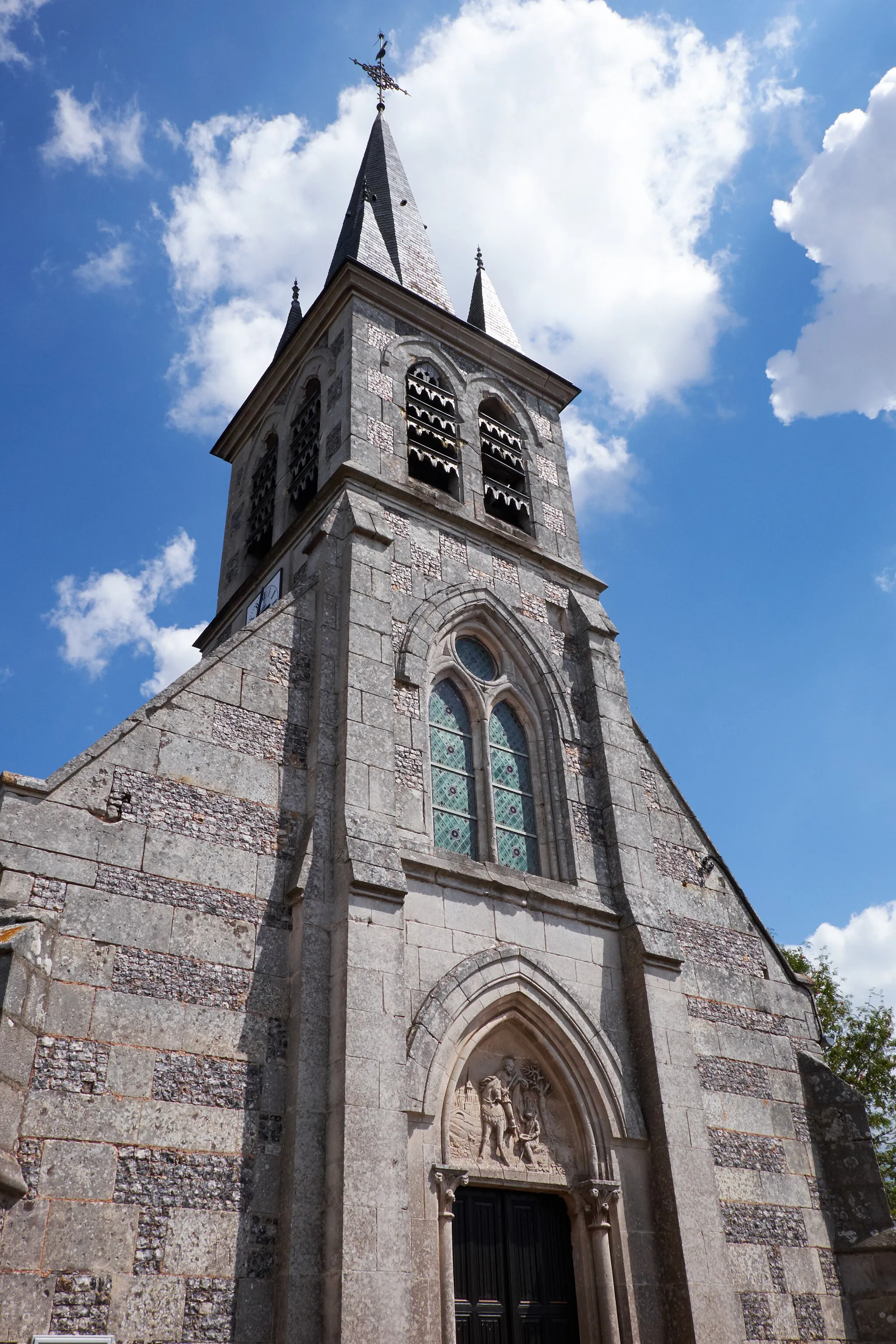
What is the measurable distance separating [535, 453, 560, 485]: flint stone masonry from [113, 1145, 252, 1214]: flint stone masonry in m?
10.6

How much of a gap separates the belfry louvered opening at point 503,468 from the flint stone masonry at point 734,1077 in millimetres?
7317

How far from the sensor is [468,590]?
13.0m

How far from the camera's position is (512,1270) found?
938 centimetres

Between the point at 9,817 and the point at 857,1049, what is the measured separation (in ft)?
63.2

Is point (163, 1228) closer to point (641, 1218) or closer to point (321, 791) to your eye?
point (321, 791)

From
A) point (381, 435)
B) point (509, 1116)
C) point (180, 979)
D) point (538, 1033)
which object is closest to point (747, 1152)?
point (538, 1033)

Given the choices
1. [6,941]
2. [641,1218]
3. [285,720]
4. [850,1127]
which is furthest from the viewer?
[850,1127]

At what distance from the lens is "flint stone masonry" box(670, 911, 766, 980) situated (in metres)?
12.2

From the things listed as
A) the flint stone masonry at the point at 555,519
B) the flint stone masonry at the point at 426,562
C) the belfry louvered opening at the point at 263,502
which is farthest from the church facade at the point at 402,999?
the belfry louvered opening at the point at 263,502

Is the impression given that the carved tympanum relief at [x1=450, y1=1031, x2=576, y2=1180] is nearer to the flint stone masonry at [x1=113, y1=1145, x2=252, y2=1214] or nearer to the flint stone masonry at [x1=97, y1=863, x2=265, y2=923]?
the flint stone masonry at [x1=113, y1=1145, x2=252, y2=1214]

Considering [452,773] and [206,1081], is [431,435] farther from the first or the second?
[206,1081]

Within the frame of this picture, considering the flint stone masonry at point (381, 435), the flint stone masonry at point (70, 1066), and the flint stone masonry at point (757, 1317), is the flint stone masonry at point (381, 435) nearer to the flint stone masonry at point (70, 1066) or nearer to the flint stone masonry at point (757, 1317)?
the flint stone masonry at point (70, 1066)

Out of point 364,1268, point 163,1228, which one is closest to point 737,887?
point 364,1268

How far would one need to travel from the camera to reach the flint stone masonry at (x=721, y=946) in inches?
480
